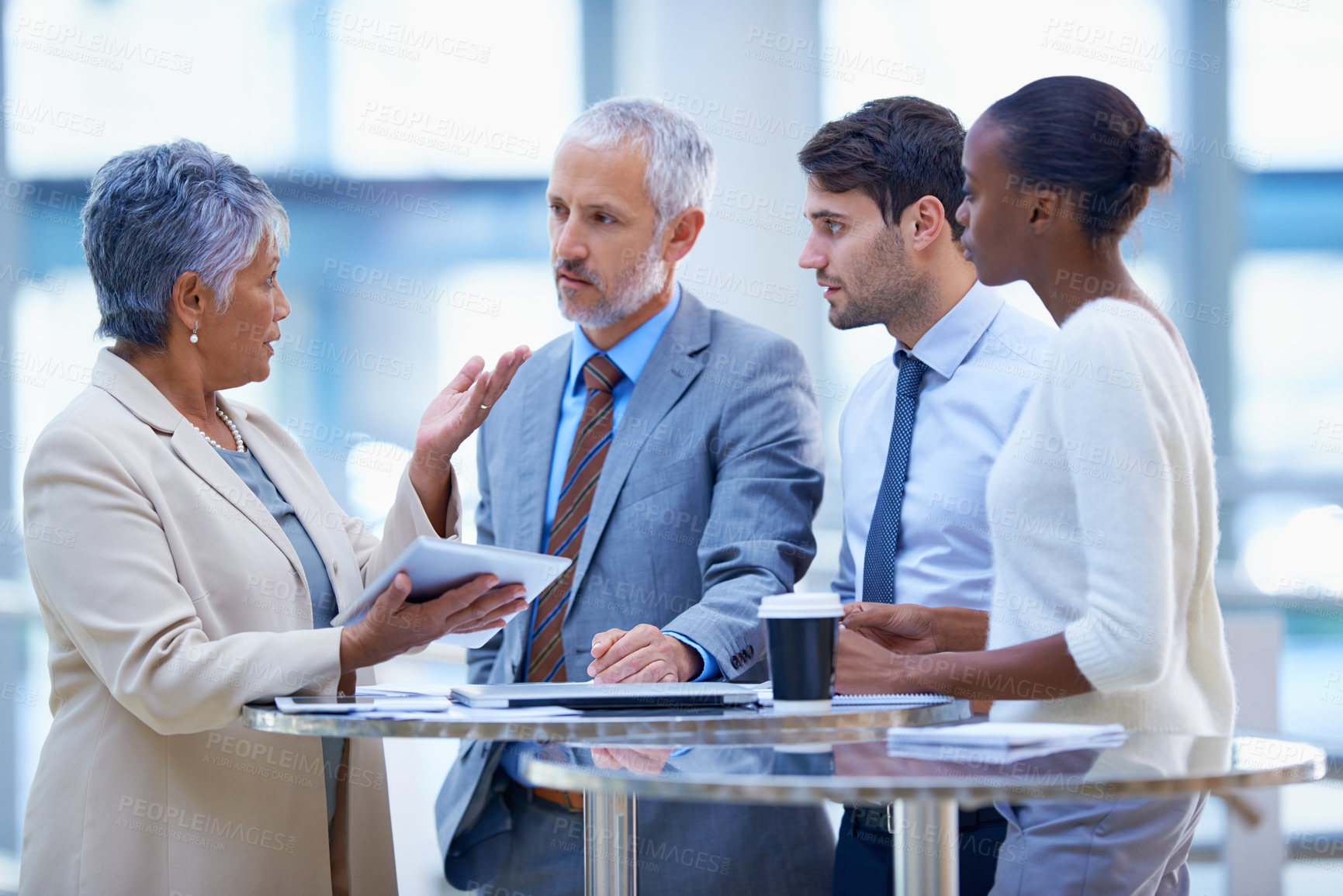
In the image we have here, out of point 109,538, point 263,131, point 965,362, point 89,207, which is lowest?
point 109,538

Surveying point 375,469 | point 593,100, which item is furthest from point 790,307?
point 375,469

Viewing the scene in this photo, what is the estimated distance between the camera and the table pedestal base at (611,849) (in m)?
1.55

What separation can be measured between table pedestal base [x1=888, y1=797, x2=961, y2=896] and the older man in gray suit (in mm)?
646

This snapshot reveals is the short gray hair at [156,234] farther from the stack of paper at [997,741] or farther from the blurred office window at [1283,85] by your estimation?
the blurred office window at [1283,85]

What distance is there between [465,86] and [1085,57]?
2.18 m

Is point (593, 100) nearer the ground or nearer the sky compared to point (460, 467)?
nearer the sky

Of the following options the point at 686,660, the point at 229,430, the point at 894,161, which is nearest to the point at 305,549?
the point at 229,430

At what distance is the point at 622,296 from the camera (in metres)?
2.42

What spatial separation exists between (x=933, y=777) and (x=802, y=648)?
0.45m

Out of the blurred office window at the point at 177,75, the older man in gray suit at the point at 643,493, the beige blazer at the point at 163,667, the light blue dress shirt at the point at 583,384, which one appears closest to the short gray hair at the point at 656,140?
the older man in gray suit at the point at 643,493

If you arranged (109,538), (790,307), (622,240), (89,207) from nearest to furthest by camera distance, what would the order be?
(109,538) < (89,207) < (622,240) < (790,307)

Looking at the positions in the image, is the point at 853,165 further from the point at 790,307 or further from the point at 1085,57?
the point at 1085,57

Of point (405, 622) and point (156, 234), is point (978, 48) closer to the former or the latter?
point (156, 234)

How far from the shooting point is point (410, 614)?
1619 mm
